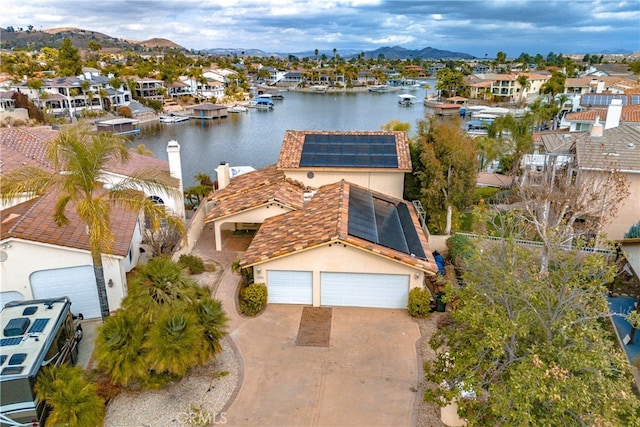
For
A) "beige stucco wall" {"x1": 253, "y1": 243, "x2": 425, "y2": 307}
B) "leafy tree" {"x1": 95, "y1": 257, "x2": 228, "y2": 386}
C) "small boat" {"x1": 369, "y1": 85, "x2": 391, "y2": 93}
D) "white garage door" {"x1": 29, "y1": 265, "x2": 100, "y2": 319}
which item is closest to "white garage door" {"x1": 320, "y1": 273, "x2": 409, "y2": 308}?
"beige stucco wall" {"x1": 253, "y1": 243, "x2": 425, "y2": 307}

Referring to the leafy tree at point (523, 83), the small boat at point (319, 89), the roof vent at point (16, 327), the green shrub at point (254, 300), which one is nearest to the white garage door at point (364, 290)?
the green shrub at point (254, 300)

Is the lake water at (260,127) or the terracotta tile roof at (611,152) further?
the lake water at (260,127)

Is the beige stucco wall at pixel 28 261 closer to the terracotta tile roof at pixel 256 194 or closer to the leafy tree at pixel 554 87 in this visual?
the terracotta tile roof at pixel 256 194

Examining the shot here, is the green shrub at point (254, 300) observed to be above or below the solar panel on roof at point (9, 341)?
below

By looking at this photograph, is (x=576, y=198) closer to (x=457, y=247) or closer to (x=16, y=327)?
(x=457, y=247)

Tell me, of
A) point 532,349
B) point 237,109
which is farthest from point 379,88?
point 532,349

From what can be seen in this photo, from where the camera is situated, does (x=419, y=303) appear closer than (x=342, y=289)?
Yes
